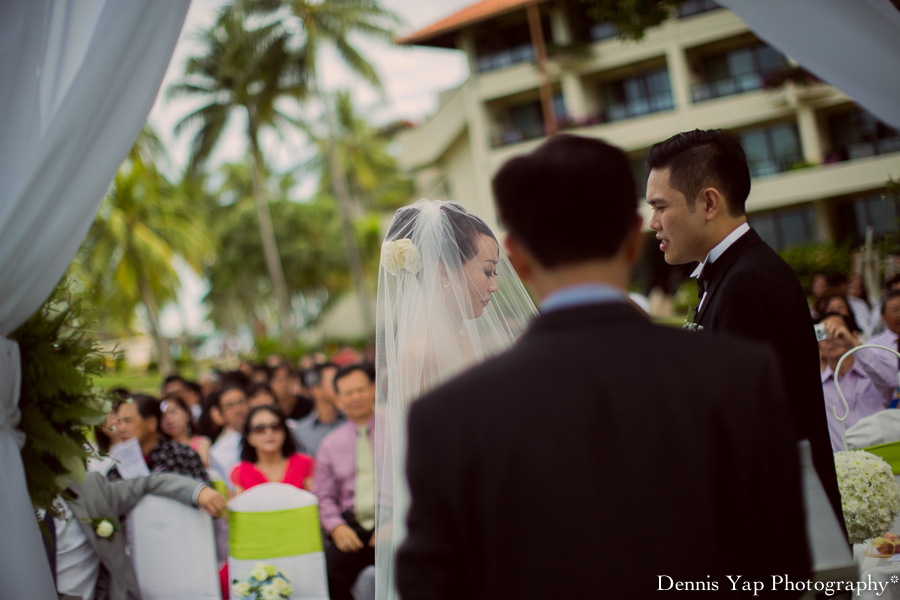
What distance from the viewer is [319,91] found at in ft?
76.4

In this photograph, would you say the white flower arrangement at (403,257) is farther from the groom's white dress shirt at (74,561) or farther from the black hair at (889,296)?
the black hair at (889,296)

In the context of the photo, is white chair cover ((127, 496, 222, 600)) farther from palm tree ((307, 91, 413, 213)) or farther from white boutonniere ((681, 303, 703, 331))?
palm tree ((307, 91, 413, 213))

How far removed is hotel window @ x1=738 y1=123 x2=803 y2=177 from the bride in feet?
76.6

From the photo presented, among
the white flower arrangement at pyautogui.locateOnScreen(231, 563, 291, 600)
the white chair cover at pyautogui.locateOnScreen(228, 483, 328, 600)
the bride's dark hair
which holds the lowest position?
the white flower arrangement at pyautogui.locateOnScreen(231, 563, 291, 600)

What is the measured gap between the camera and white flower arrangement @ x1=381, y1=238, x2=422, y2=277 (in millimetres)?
3207

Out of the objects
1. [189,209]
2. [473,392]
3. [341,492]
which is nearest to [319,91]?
[189,209]

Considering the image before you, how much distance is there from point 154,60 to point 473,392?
2501mm

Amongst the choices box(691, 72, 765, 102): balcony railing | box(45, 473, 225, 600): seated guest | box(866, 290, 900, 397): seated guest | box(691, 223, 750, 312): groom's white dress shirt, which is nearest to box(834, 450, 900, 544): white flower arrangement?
box(691, 223, 750, 312): groom's white dress shirt

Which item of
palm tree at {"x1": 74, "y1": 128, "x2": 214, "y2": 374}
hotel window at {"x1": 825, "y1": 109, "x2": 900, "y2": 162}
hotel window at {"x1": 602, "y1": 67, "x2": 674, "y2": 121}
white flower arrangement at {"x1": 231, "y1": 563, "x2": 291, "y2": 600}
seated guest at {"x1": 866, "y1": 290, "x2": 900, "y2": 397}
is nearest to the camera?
white flower arrangement at {"x1": 231, "y1": 563, "x2": 291, "y2": 600}

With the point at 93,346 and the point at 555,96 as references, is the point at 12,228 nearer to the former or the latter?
the point at 93,346

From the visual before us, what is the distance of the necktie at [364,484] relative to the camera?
465 centimetres

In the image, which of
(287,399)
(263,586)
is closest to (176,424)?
(287,399)

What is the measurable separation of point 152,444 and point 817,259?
63.7 ft

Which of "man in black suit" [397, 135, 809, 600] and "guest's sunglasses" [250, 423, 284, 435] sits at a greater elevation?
"man in black suit" [397, 135, 809, 600]
